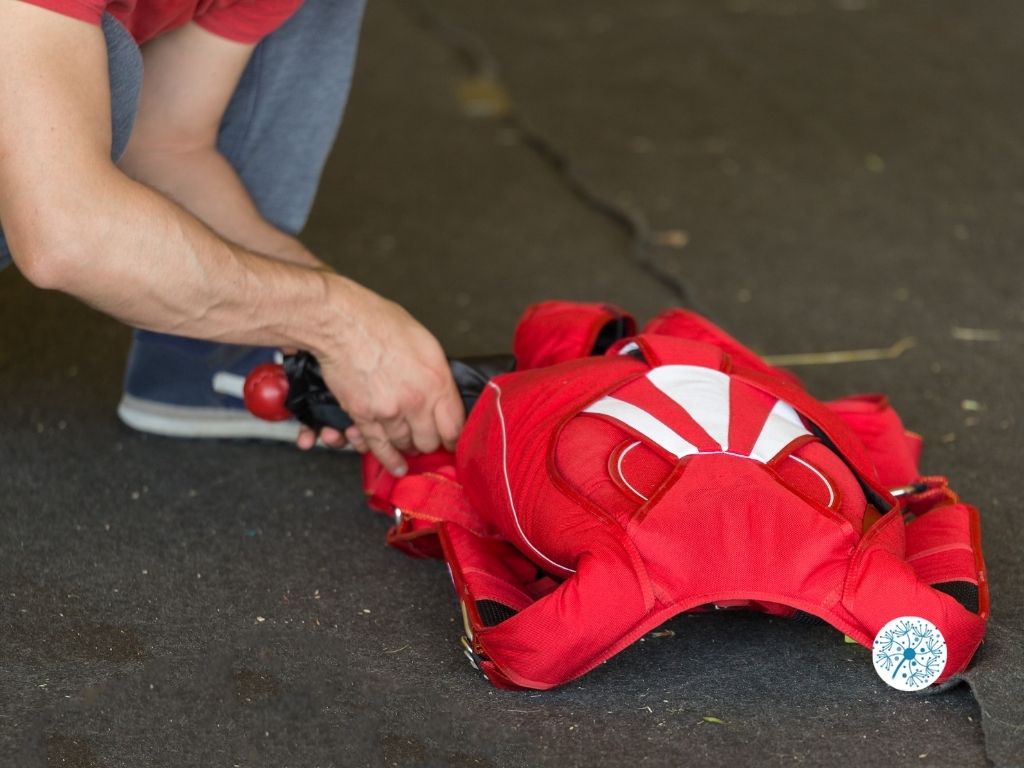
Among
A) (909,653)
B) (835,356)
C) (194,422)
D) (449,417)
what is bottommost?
(194,422)

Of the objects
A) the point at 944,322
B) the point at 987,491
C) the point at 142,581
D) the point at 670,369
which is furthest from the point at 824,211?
the point at 142,581

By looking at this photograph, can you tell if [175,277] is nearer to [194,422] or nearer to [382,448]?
[382,448]

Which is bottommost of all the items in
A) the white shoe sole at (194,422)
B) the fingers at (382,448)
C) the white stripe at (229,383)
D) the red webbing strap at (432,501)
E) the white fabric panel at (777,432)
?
the white shoe sole at (194,422)

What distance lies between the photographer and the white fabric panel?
3.53ft

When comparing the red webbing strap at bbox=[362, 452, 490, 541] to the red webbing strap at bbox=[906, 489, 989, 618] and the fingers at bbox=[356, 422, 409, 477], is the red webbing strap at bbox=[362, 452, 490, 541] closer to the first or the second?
the fingers at bbox=[356, 422, 409, 477]

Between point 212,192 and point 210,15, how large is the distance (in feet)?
0.61

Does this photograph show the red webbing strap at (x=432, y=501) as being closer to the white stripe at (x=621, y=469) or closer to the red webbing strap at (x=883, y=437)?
the white stripe at (x=621, y=469)

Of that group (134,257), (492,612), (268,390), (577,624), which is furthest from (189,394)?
(577,624)

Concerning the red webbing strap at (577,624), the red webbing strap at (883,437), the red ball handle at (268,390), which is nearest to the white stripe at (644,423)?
the red webbing strap at (577,624)

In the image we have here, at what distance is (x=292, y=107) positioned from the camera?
153cm

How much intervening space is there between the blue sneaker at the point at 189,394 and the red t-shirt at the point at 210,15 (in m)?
0.34

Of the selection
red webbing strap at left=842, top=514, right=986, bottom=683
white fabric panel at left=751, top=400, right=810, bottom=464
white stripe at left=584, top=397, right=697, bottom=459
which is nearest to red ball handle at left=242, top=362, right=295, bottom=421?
white stripe at left=584, top=397, right=697, bottom=459

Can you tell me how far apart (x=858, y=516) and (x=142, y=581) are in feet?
2.11

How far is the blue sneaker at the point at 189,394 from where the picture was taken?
4.81 feet
